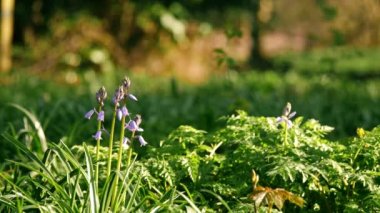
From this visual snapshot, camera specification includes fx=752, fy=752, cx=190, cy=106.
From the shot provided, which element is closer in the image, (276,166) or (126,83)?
(126,83)

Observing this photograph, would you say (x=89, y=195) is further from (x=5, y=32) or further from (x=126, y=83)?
(x=5, y=32)

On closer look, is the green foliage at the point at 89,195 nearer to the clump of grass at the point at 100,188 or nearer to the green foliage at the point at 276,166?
the clump of grass at the point at 100,188

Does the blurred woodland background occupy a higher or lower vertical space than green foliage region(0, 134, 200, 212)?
lower

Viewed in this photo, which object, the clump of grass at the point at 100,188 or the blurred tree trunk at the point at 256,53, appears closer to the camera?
the clump of grass at the point at 100,188

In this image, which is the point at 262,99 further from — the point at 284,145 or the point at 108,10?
the point at 108,10

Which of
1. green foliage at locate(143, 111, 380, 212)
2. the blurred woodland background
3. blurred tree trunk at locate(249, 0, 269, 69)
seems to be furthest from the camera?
blurred tree trunk at locate(249, 0, 269, 69)

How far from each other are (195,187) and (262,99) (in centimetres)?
399

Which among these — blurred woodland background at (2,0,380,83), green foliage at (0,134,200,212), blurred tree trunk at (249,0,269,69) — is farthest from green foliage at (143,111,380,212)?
blurred tree trunk at (249,0,269,69)

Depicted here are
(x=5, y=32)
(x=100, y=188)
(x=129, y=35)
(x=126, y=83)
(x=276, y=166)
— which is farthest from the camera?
(x=129, y=35)

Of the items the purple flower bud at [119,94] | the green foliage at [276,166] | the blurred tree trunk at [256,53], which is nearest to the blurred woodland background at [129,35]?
the blurred tree trunk at [256,53]

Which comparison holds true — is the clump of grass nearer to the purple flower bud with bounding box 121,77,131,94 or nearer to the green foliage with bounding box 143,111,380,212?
the purple flower bud with bounding box 121,77,131,94

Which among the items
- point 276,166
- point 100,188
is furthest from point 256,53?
point 276,166

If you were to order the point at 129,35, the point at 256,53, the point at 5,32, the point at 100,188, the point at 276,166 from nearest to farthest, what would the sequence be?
the point at 276,166
the point at 100,188
the point at 5,32
the point at 256,53
the point at 129,35

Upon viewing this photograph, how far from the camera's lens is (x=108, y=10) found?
15.0 metres
